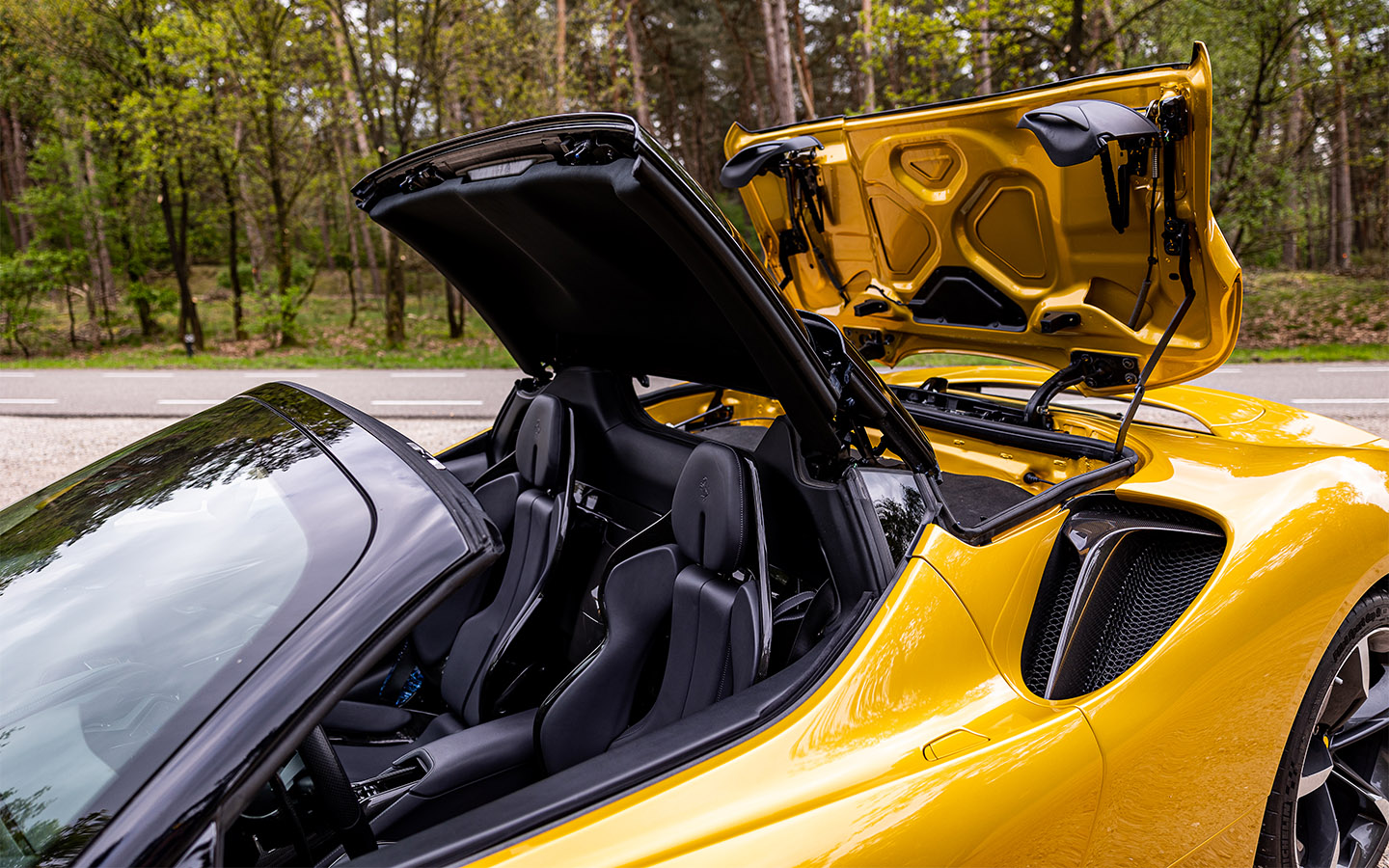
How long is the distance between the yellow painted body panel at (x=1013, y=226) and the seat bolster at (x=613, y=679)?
1557 mm

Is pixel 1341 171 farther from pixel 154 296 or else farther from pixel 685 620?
pixel 154 296

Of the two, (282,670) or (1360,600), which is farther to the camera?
(1360,600)

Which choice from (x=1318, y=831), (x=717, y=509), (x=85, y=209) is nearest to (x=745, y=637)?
(x=717, y=509)

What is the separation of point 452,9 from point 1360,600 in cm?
1676

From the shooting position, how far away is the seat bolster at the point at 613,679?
1.89m

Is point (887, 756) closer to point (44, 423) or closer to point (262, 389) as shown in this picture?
point (262, 389)

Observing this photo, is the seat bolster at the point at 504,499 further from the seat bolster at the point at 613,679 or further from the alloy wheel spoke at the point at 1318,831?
the alloy wheel spoke at the point at 1318,831

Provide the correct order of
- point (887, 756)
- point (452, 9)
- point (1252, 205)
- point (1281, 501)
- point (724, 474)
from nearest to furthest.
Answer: point (887, 756) < point (724, 474) < point (1281, 501) < point (1252, 205) < point (452, 9)

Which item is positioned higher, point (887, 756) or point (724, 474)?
point (724, 474)

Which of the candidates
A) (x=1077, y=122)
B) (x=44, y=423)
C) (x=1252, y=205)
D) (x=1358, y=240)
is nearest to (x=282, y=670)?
(x=1077, y=122)

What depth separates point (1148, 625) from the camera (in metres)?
1.74

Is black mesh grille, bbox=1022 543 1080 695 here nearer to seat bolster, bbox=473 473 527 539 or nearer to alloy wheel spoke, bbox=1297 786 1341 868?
alloy wheel spoke, bbox=1297 786 1341 868

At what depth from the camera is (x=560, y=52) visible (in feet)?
57.1

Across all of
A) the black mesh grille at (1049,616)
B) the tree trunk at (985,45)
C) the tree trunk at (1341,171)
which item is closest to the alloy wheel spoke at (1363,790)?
the black mesh grille at (1049,616)
